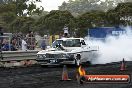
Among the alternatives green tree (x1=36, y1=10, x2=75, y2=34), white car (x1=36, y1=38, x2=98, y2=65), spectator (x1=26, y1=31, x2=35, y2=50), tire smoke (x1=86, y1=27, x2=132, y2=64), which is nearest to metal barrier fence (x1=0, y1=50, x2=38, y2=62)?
white car (x1=36, y1=38, x2=98, y2=65)

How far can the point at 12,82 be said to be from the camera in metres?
13.9

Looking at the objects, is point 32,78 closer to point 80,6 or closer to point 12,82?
point 12,82

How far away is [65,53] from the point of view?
2088 centimetres

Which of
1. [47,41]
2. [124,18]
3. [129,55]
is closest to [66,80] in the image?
[47,41]

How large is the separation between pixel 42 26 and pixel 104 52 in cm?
2974

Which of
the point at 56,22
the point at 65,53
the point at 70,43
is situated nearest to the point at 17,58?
the point at 65,53

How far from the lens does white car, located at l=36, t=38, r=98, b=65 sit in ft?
68.6

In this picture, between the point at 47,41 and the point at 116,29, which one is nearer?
the point at 47,41

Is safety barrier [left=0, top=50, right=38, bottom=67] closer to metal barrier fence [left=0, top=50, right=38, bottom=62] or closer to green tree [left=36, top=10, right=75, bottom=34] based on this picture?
metal barrier fence [left=0, top=50, right=38, bottom=62]

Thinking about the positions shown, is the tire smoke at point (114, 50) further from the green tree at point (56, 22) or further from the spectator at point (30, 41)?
the green tree at point (56, 22)

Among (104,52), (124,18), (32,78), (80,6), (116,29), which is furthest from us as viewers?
(80,6)

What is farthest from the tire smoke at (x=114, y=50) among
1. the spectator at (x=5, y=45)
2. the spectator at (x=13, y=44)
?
the spectator at (x=5, y=45)

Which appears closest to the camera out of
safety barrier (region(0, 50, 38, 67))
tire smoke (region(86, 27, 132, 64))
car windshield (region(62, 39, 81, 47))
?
safety barrier (region(0, 50, 38, 67))

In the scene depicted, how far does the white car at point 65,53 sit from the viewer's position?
2091 centimetres
